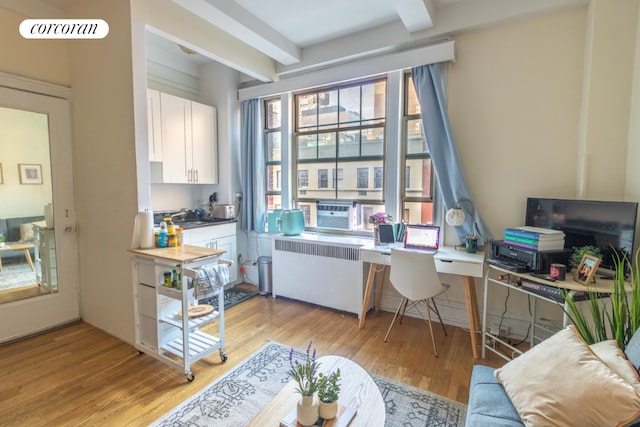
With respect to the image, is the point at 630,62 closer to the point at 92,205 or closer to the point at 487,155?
the point at 487,155

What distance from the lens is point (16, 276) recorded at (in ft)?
8.64

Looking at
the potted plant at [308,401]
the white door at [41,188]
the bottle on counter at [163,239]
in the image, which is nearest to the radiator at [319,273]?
the bottle on counter at [163,239]

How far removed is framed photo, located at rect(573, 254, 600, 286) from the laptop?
103cm

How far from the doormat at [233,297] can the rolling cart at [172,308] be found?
96cm

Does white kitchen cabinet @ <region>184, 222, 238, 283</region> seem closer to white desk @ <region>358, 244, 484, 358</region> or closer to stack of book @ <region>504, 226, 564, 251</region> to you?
white desk @ <region>358, 244, 484, 358</region>

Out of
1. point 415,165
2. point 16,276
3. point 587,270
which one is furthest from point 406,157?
point 16,276

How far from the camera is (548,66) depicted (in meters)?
2.42

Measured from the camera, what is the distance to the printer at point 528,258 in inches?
79.5

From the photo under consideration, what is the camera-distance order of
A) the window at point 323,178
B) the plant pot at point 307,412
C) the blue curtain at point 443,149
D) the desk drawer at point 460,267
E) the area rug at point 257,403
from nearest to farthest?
the plant pot at point 307,412, the area rug at point 257,403, the desk drawer at point 460,267, the blue curtain at point 443,149, the window at point 323,178

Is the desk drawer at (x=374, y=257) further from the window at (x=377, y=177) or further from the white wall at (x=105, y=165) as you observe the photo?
the white wall at (x=105, y=165)

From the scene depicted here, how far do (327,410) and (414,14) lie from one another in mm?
2985

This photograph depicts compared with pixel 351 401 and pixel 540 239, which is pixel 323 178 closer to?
pixel 540 239

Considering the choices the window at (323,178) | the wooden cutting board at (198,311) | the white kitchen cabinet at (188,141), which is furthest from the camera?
the window at (323,178)

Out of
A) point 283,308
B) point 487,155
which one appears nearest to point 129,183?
point 283,308
